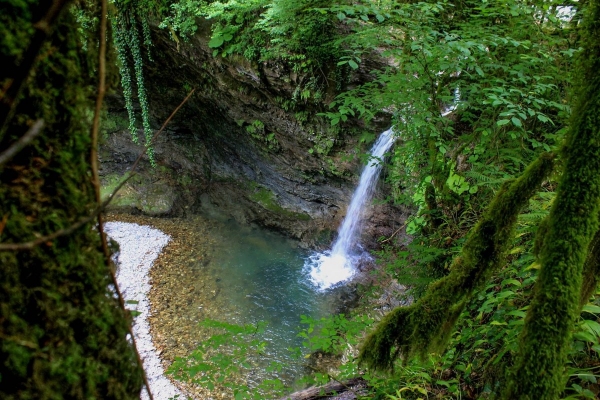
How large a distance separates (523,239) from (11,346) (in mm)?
3231

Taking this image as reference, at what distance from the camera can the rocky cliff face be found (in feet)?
24.5

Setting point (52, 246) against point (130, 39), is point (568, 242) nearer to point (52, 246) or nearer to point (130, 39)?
point (52, 246)

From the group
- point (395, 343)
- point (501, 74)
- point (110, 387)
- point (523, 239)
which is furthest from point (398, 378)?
point (501, 74)

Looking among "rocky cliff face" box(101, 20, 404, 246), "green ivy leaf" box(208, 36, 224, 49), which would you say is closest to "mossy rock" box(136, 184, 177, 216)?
"rocky cliff face" box(101, 20, 404, 246)

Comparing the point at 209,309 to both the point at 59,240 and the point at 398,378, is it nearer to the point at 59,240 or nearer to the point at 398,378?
the point at 398,378

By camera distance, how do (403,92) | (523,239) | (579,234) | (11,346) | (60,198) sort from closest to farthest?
(11,346) → (60,198) → (579,234) → (523,239) → (403,92)

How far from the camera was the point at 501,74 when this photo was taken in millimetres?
3398

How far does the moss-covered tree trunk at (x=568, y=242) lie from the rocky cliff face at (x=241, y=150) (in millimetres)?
5592

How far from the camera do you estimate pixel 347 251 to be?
26.9ft

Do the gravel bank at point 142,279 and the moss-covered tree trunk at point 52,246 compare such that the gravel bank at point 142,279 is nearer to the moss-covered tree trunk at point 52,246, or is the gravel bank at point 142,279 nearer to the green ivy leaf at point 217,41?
the moss-covered tree trunk at point 52,246

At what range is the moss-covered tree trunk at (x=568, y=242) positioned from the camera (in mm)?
1190

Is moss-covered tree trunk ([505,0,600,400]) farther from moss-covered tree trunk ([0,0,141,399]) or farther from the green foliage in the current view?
moss-covered tree trunk ([0,0,141,399])

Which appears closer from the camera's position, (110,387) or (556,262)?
(110,387)

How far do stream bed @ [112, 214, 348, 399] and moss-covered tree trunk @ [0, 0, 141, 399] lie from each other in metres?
5.02
